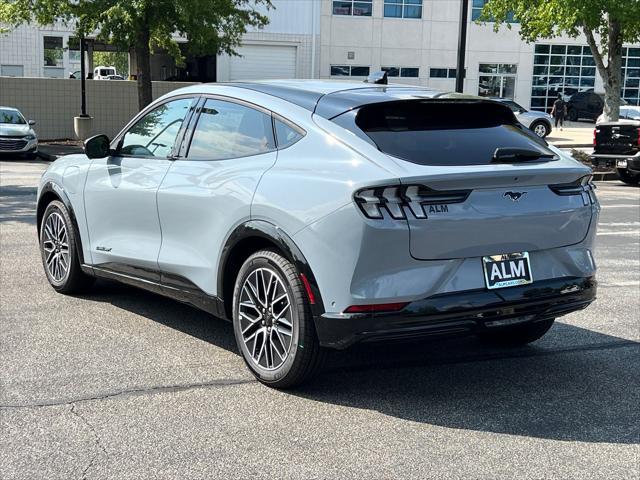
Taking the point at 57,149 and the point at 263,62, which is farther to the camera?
the point at 263,62

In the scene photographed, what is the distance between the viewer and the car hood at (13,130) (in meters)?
22.6

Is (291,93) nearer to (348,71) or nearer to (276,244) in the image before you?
(276,244)

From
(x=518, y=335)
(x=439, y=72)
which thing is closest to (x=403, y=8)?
(x=439, y=72)

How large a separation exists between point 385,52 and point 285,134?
41.1m

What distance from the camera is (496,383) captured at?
4.93 metres

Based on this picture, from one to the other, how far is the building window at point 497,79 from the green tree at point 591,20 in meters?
23.3

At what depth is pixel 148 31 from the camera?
24922mm

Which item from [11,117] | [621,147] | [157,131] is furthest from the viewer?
[11,117]

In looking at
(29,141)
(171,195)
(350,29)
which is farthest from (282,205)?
(350,29)

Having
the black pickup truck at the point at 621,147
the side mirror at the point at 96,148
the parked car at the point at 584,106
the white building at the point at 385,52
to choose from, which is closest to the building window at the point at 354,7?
the white building at the point at 385,52

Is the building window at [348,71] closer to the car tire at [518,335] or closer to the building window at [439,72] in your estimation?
the building window at [439,72]

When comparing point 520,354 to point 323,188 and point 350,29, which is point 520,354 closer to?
point 323,188

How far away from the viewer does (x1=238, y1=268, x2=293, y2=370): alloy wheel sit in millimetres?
4609

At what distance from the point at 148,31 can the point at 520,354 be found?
21626mm
